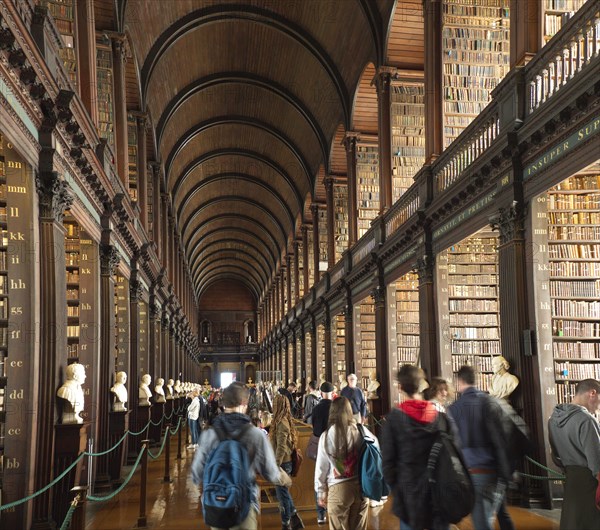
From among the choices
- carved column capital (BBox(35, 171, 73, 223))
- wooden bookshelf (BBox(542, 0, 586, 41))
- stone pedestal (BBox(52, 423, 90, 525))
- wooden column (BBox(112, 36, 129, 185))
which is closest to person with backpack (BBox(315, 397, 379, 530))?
stone pedestal (BBox(52, 423, 90, 525))

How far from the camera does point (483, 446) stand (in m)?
4.09

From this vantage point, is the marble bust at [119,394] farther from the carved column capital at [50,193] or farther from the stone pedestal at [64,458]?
the carved column capital at [50,193]

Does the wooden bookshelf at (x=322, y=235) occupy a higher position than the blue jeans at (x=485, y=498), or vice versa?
the wooden bookshelf at (x=322, y=235)

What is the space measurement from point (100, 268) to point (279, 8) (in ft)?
29.6

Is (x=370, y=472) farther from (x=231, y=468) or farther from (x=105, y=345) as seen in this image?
(x=105, y=345)

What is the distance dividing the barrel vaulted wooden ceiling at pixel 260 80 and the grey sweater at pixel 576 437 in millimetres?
9825

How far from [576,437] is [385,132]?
Result: 9826mm

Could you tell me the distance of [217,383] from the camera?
156ft

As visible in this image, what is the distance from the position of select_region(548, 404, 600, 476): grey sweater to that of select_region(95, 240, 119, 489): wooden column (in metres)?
6.48

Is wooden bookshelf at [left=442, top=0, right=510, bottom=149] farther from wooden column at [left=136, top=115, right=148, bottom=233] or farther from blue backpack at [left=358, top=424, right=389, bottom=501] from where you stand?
blue backpack at [left=358, top=424, right=389, bottom=501]

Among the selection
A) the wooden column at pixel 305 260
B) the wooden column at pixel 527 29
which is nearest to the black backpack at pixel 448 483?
the wooden column at pixel 527 29

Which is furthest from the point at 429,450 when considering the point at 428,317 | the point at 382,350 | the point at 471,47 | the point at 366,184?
the point at 366,184

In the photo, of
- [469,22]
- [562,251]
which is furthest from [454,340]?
[469,22]

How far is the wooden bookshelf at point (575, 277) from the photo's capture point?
7.27 m
